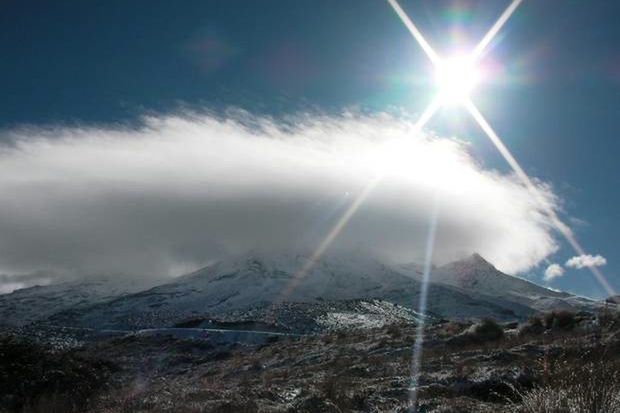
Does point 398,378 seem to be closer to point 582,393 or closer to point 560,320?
point 582,393

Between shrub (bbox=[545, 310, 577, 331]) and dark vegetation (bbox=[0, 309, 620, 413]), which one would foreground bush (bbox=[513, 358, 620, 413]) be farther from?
shrub (bbox=[545, 310, 577, 331])

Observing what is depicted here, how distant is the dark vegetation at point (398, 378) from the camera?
7609mm

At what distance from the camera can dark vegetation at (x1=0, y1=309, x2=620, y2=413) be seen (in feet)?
25.0

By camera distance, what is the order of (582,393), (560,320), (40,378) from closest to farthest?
(582,393) < (40,378) < (560,320)

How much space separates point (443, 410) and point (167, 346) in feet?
152

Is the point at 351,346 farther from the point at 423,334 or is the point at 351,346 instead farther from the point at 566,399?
the point at 566,399

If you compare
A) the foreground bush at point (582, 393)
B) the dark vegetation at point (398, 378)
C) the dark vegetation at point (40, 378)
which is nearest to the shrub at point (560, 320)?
the dark vegetation at point (398, 378)

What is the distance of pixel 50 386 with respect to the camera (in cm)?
1770

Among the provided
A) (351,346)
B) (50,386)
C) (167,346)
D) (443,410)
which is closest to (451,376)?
(443,410)

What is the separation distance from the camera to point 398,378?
49.6 ft

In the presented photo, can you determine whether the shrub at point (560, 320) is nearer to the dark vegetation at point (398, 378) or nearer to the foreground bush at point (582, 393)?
the dark vegetation at point (398, 378)

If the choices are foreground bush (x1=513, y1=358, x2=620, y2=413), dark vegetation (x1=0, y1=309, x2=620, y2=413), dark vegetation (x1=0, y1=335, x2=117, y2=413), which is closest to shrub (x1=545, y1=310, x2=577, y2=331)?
dark vegetation (x1=0, y1=309, x2=620, y2=413)

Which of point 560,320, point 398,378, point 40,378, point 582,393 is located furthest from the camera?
point 560,320

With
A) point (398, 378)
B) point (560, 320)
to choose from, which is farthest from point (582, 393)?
point (560, 320)
